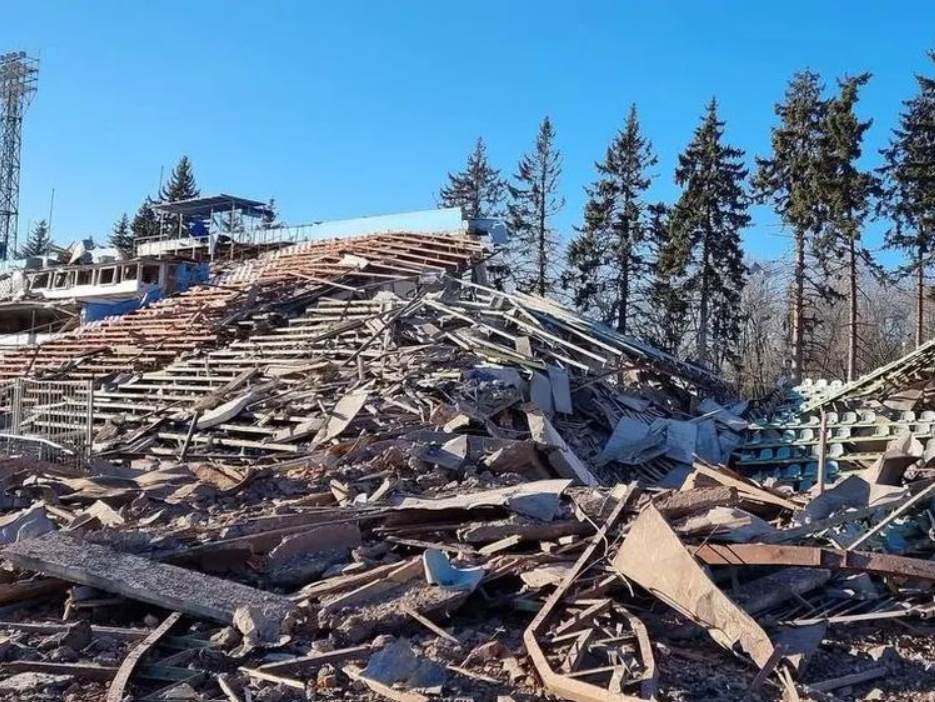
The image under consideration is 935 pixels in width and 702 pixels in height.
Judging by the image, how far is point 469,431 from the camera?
32.1 feet

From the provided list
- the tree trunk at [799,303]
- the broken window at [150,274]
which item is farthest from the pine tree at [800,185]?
the broken window at [150,274]

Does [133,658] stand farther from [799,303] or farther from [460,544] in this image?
[799,303]

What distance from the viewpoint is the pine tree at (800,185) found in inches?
1061

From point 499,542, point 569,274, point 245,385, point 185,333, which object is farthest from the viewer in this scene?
point 569,274

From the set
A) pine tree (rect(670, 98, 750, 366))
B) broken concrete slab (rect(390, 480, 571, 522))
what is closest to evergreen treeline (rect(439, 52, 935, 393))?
pine tree (rect(670, 98, 750, 366))

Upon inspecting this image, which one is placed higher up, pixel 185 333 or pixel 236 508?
pixel 185 333

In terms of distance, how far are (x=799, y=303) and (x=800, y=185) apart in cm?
419

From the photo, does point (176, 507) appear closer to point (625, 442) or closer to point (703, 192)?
point (625, 442)

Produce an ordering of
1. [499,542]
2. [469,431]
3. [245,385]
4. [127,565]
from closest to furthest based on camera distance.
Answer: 1. [127,565]
2. [499,542]
3. [469,431]
4. [245,385]

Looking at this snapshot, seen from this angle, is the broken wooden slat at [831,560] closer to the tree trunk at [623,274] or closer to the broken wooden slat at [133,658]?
the broken wooden slat at [133,658]

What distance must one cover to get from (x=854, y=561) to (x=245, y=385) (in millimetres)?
9414

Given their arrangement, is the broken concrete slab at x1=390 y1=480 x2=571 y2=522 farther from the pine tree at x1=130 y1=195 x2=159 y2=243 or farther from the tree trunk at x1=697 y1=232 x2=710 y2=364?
the pine tree at x1=130 y1=195 x2=159 y2=243

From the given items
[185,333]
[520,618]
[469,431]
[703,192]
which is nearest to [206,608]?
[520,618]

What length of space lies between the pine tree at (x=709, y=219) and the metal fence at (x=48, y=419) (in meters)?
24.1
